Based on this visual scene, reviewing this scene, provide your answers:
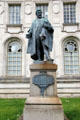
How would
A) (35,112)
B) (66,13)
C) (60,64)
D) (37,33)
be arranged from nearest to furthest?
(35,112)
(37,33)
(60,64)
(66,13)

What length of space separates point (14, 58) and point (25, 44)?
69.9 inches

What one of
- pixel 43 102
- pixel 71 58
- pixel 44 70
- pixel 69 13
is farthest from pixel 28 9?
pixel 43 102

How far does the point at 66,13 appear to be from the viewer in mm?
22953

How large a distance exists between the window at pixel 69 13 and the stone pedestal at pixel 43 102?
14.7 m

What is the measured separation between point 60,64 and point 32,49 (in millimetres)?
12370

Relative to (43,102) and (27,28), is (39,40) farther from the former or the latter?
(27,28)

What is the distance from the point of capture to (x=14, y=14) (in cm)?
2309

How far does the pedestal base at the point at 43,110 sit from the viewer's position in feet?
26.8

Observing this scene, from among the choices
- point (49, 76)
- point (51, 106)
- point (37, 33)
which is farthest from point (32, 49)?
point (51, 106)

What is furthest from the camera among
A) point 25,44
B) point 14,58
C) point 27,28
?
point 14,58

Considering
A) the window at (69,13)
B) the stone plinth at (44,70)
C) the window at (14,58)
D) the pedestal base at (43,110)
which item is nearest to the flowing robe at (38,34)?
the stone plinth at (44,70)

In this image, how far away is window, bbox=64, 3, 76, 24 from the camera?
74.8 ft

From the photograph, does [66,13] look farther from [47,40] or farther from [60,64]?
[47,40]

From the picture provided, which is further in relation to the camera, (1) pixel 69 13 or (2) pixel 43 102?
(1) pixel 69 13
